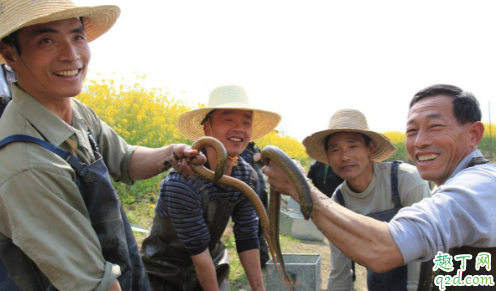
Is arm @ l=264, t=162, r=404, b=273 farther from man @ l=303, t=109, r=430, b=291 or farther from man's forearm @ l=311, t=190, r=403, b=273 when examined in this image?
man @ l=303, t=109, r=430, b=291

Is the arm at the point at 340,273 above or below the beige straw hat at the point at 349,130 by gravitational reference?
below

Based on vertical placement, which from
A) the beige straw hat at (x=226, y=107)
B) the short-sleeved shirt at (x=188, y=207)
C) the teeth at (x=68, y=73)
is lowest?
the short-sleeved shirt at (x=188, y=207)

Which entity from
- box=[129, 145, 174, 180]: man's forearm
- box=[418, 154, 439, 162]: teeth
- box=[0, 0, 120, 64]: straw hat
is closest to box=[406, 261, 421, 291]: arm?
box=[418, 154, 439, 162]: teeth

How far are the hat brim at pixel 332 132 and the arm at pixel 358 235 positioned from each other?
166 cm

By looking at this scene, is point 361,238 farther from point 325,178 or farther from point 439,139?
point 325,178

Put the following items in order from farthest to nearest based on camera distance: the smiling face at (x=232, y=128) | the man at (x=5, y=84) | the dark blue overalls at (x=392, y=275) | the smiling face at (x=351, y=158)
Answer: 1. the smiling face at (x=351, y=158)
2. the dark blue overalls at (x=392, y=275)
3. the smiling face at (x=232, y=128)
4. the man at (x=5, y=84)

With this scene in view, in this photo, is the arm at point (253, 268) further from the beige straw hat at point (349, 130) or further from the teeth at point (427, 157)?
the teeth at point (427, 157)

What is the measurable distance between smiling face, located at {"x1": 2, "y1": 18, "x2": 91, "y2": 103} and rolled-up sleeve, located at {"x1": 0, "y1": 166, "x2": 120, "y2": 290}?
54cm

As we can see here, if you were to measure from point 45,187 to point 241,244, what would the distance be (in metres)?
1.85

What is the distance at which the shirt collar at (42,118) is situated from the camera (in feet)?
6.44

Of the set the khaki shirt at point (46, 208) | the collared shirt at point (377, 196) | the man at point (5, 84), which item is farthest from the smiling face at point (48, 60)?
the collared shirt at point (377, 196)

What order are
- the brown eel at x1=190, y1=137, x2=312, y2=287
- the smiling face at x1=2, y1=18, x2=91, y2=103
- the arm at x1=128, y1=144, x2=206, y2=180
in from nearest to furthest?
the smiling face at x1=2, y1=18, x2=91, y2=103 < the brown eel at x1=190, y1=137, x2=312, y2=287 < the arm at x1=128, y1=144, x2=206, y2=180

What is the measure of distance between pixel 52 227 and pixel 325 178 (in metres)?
4.77

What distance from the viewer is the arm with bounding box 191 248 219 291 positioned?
284 cm
